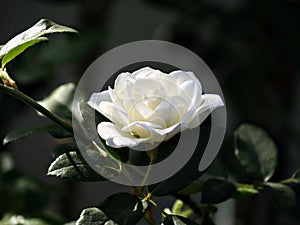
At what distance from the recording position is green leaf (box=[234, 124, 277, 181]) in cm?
69

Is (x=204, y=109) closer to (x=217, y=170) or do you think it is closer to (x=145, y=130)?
(x=145, y=130)

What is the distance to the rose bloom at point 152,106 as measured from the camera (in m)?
0.49

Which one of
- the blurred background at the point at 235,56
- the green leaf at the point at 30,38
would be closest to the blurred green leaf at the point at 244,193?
the green leaf at the point at 30,38

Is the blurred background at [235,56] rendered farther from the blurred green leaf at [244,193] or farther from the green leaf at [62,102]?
the blurred green leaf at [244,193]

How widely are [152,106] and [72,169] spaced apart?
0.09 m

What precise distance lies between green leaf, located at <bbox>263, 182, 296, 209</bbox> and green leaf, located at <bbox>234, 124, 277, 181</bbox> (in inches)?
1.9

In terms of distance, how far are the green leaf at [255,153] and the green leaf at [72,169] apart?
0.24m

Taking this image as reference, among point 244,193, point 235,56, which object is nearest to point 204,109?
point 244,193

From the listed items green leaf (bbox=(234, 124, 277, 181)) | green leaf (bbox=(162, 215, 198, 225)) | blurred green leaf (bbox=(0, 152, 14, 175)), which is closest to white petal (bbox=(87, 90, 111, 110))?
green leaf (bbox=(162, 215, 198, 225))

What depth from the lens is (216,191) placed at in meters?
0.59

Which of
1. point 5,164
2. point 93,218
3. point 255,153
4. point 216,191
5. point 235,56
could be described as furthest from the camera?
point 235,56

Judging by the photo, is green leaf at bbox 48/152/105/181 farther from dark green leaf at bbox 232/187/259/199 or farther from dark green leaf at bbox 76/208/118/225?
dark green leaf at bbox 232/187/259/199

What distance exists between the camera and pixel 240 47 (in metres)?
1.59

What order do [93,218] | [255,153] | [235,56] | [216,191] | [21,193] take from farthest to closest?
[235,56]
[21,193]
[255,153]
[216,191]
[93,218]
